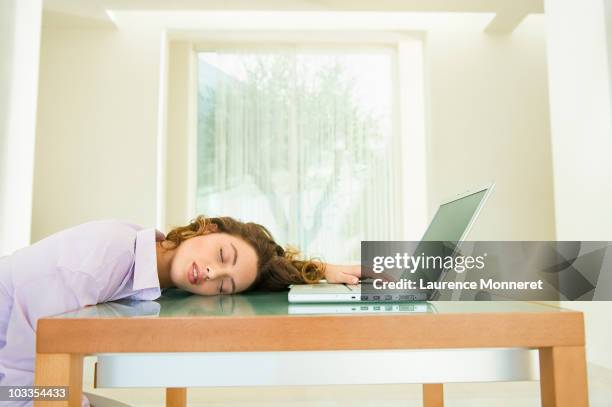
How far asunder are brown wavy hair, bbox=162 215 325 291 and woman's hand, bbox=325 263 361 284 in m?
0.03

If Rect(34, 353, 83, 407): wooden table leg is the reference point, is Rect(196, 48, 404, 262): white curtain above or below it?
above

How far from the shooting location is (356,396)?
217cm

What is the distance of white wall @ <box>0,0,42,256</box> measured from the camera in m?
2.97

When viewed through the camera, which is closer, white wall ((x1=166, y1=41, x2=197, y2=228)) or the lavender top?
the lavender top

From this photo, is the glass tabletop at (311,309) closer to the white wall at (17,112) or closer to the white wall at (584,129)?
the white wall at (584,129)

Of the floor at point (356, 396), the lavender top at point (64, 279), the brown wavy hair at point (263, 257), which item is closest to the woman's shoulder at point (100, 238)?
the lavender top at point (64, 279)

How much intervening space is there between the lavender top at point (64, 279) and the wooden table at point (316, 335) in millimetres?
275

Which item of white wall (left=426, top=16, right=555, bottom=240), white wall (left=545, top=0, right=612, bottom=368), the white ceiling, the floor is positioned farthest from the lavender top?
white wall (left=426, top=16, right=555, bottom=240)

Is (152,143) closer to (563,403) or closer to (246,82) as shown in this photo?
(246,82)

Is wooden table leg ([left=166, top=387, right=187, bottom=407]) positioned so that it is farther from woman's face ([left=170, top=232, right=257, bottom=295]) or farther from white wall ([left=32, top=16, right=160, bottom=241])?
white wall ([left=32, top=16, right=160, bottom=241])

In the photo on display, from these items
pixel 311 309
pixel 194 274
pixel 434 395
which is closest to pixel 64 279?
pixel 194 274

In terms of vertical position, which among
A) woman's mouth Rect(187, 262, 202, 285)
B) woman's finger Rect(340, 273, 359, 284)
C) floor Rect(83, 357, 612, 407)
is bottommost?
floor Rect(83, 357, 612, 407)

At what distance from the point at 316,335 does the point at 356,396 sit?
166 centimetres

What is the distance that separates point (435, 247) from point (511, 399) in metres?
1.31
